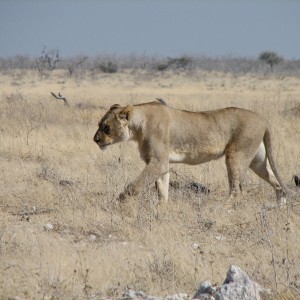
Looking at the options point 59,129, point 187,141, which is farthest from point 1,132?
point 187,141

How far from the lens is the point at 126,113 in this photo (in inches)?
375

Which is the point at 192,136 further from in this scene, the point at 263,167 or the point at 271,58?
the point at 271,58

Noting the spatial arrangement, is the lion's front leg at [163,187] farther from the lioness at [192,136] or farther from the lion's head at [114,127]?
the lion's head at [114,127]

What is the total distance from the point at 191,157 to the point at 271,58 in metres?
65.8

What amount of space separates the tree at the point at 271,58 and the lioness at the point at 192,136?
209ft

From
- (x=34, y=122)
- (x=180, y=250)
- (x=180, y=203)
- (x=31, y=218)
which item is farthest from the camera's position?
(x=34, y=122)

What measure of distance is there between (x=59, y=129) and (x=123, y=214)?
7762 mm

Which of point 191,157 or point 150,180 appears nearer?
point 150,180

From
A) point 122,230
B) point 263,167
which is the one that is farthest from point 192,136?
point 122,230

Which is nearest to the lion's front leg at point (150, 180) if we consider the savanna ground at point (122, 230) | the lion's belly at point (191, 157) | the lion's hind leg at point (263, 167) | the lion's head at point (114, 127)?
the savanna ground at point (122, 230)

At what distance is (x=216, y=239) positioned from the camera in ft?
24.4

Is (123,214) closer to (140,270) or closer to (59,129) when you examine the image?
(140,270)

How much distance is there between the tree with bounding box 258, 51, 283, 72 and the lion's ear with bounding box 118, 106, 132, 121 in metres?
64.4

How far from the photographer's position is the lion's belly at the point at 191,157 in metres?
9.62
